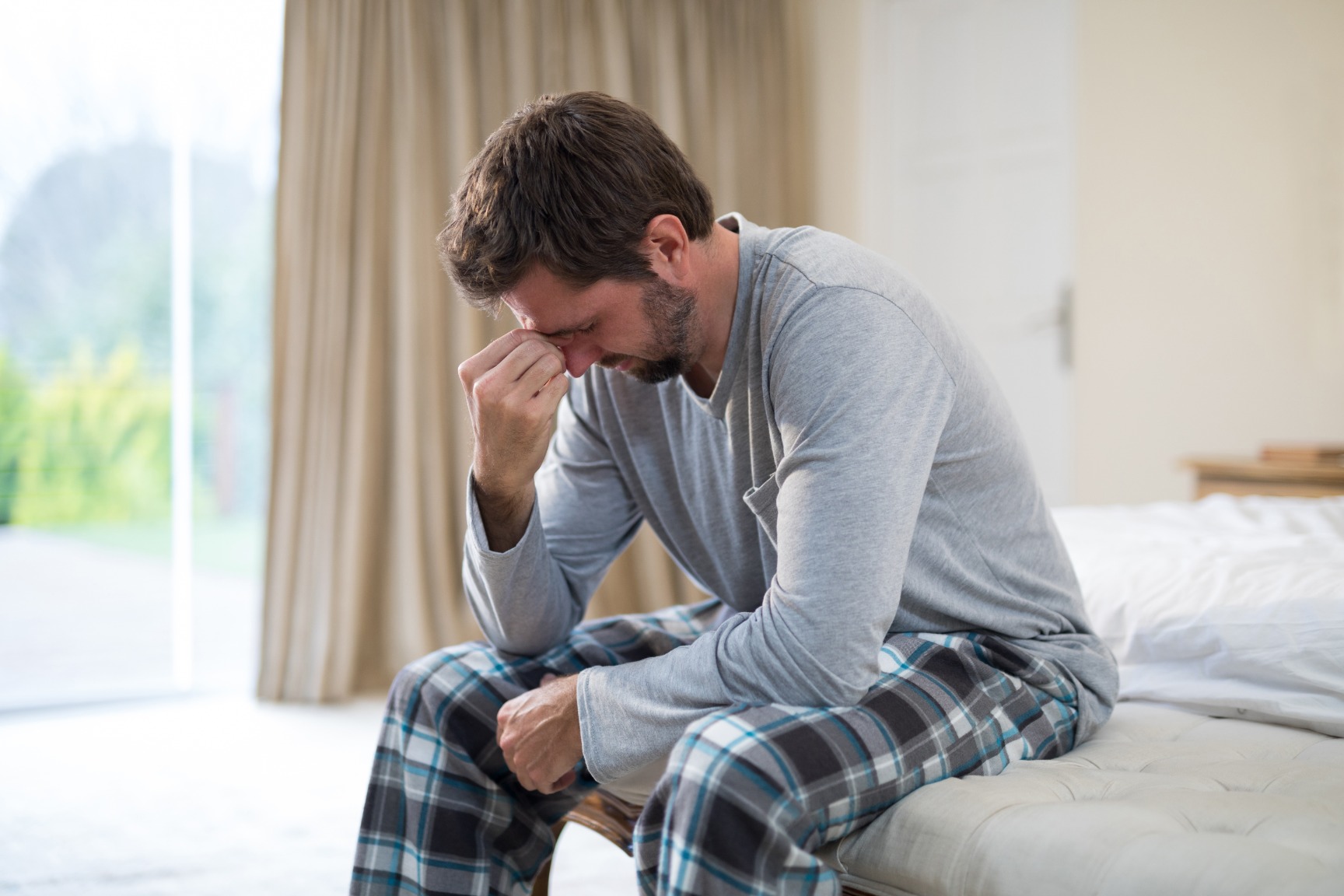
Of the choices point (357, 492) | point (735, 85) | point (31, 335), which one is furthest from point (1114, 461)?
point (31, 335)

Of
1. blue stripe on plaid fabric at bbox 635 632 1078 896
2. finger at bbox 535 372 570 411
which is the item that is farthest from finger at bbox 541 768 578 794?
finger at bbox 535 372 570 411

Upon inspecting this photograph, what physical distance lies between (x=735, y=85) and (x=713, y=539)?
2.69m

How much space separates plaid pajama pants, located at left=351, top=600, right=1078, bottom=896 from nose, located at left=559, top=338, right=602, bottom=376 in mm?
357

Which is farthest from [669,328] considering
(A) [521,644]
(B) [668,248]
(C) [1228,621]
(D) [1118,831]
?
(C) [1228,621]

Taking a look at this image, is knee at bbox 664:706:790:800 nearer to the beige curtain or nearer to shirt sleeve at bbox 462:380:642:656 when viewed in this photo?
shirt sleeve at bbox 462:380:642:656

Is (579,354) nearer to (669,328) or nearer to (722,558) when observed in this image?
(669,328)

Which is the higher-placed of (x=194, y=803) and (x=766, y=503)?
(x=766, y=503)

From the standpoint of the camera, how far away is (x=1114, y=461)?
339 cm

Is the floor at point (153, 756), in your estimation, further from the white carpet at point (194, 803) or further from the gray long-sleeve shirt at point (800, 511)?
the gray long-sleeve shirt at point (800, 511)

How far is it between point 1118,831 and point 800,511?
366 millimetres

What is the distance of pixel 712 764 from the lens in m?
0.92

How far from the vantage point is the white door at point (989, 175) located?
11.4 ft

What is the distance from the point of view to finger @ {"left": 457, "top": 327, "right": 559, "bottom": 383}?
125cm

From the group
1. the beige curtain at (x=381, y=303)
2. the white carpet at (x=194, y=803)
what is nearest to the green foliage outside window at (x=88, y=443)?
the beige curtain at (x=381, y=303)
